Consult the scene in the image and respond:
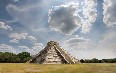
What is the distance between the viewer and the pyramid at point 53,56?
155 feet

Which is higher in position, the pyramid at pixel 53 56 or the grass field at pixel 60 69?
→ the pyramid at pixel 53 56

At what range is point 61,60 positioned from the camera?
158ft

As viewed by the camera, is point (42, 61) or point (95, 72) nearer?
point (95, 72)

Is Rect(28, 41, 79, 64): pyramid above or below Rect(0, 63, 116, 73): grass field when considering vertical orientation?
above

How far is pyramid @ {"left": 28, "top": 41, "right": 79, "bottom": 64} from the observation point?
47.3 meters

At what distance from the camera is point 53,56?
4794 centimetres

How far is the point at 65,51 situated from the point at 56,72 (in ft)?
93.1

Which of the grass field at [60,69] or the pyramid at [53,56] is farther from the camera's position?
the pyramid at [53,56]

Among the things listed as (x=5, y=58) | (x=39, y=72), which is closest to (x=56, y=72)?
(x=39, y=72)

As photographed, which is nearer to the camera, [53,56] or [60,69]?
[60,69]

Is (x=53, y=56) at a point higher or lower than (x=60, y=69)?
higher

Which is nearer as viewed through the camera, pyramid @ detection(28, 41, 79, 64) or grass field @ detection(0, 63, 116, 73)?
grass field @ detection(0, 63, 116, 73)

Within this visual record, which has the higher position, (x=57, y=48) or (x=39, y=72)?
(x=57, y=48)

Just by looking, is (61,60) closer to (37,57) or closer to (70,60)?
(70,60)
